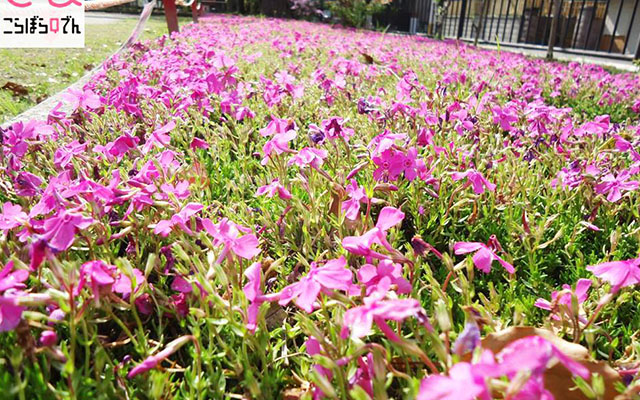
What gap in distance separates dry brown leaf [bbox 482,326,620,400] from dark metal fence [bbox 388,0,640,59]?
1506cm

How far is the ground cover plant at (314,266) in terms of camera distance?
2.80 feet

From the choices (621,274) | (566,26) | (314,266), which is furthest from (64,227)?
(566,26)

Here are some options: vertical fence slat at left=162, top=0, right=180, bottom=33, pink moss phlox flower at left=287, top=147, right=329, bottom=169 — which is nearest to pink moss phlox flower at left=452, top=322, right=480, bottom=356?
pink moss phlox flower at left=287, top=147, right=329, bottom=169

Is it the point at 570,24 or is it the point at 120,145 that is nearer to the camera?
the point at 120,145

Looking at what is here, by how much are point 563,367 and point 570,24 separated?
23.0m

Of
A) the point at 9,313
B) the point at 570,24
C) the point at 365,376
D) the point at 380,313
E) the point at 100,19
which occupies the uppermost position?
the point at 570,24

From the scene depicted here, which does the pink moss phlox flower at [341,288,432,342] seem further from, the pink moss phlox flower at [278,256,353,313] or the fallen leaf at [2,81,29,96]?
the fallen leaf at [2,81,29,96]

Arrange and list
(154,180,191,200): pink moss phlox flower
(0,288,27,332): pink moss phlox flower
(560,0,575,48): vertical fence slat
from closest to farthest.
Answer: (0,288,27,332): pink moss phlox flower < (154,180,191,200): pink moss phlox flower < (560,0,575,48): vertical fence slat

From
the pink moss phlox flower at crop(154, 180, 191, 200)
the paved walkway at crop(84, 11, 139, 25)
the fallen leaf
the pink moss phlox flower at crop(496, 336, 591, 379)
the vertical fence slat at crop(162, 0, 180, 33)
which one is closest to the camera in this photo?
the pink moss phlox flower at crop(496, 336, 591, 379)

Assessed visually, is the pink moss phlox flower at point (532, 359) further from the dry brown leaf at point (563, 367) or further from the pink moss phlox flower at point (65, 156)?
the pink moss phlox flower at point (65, 156)

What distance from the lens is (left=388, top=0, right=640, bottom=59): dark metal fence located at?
55.9ft

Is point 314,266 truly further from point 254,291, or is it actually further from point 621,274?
point 621,274

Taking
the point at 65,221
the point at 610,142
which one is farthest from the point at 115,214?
the point at 610,142

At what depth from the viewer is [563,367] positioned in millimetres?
876
